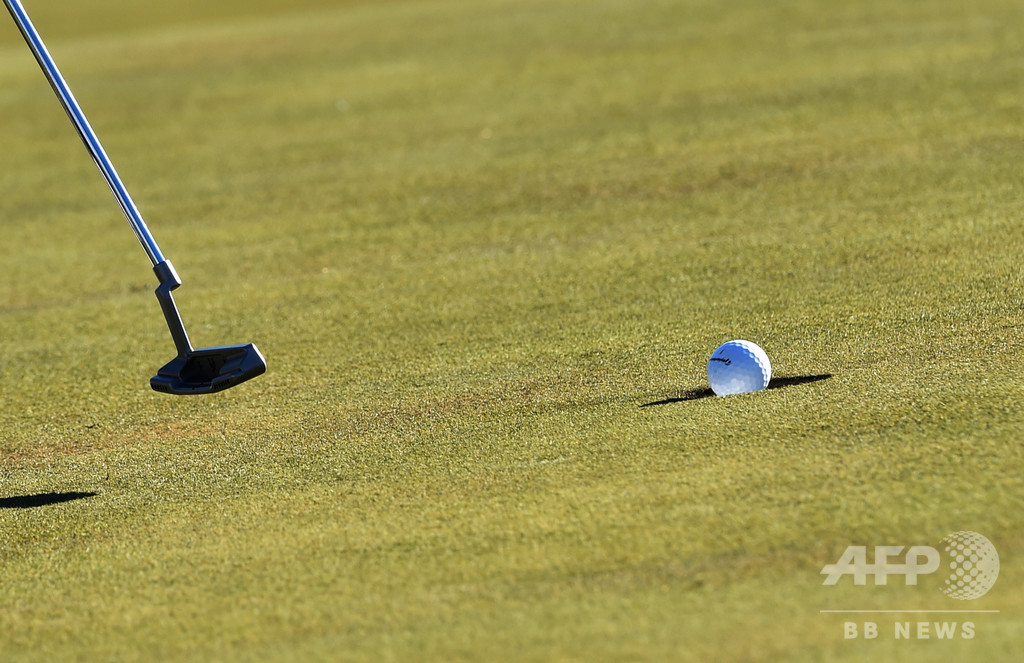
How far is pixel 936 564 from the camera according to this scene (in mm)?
4652

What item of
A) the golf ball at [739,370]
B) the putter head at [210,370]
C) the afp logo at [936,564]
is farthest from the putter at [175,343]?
the afp logo at [936,564]

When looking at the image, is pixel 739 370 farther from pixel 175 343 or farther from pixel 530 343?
pixel 175 343

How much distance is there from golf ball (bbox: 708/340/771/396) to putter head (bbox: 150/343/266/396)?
2.66 meters

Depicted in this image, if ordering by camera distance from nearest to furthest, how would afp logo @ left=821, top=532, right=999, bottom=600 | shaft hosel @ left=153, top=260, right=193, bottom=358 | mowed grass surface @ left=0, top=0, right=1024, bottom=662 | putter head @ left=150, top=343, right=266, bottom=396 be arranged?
1. afp logo @ left=821, top=532, right=999, bottom=600
2. mowed grass surface @ left=0, top=0, right=1024, bottom=662
3. putter head @ left=150, top=343, right=266, bottom=396
4. shaft hosel @ left=153, top=260, right=193, bottom=358

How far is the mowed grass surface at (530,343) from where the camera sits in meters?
4.82

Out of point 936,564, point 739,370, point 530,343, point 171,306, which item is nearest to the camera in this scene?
point 936,564

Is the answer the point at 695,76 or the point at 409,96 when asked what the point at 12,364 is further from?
the point at 695,76

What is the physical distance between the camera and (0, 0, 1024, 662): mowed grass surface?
4824 mm

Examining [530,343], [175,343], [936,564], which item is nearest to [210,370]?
[175,343]

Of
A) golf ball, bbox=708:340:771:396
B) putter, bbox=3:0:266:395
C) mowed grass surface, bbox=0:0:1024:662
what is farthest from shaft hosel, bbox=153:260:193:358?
golf ball, bbox=708:340:771:396

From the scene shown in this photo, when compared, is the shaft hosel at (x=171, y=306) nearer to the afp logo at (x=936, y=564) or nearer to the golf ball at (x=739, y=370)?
the golf ball at (x=739, y=370)

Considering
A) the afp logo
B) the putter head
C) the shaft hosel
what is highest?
the shaft hosel

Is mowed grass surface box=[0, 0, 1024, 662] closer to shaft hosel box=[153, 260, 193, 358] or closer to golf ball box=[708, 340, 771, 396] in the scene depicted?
golf ball box=[708, 340, 771, 396]

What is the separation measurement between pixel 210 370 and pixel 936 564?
408cm
